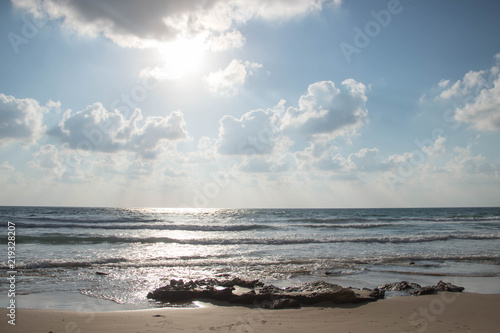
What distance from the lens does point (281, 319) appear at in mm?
6539

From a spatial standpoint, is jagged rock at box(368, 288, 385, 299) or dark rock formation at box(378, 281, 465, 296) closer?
jagged rock at box(368, 288, 385, 299)

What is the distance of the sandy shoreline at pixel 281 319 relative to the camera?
5.95m

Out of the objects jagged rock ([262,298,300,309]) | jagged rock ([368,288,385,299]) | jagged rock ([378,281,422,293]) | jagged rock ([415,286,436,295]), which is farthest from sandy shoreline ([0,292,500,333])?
jagged rock ([378,281,422,293])

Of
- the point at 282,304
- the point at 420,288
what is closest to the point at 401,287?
the point at 420,288

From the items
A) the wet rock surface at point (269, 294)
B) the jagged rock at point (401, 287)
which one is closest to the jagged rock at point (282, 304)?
the wet rock surface at point (269, 294)

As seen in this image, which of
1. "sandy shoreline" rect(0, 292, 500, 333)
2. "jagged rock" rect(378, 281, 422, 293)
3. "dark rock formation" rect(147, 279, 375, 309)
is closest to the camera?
"sandy shoreline" rect(0, 292, 500, 333)

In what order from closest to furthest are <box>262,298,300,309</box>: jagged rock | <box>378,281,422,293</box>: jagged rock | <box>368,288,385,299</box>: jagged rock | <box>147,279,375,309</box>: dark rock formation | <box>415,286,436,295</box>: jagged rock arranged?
<box>262,298,300,309</box>: jagged rock < <box>147,279,375,309</box>: dark rock formation < <box>368,288,385,299</box>: jagged rock < <box>415,286,436,295</box>: jagged rock < <box>378,281,422,293</box>: jagged rock

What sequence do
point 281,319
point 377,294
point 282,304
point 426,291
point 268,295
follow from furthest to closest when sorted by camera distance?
point 426,291 → point 377,294 → point 268,295 → point 282,304 → point 281,319

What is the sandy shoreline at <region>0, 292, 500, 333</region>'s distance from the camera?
5.95 metres

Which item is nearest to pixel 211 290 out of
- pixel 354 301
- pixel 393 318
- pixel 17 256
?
pixel 354 301

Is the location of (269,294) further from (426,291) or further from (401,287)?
(426,291)

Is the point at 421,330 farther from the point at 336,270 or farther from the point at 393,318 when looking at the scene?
the point at 336,270

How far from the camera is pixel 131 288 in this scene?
9.53 meters

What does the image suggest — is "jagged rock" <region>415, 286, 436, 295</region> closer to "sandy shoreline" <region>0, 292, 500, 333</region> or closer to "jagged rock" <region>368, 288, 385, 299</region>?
"sandy shoreline" <region>0, 292, 500, 333</region>
